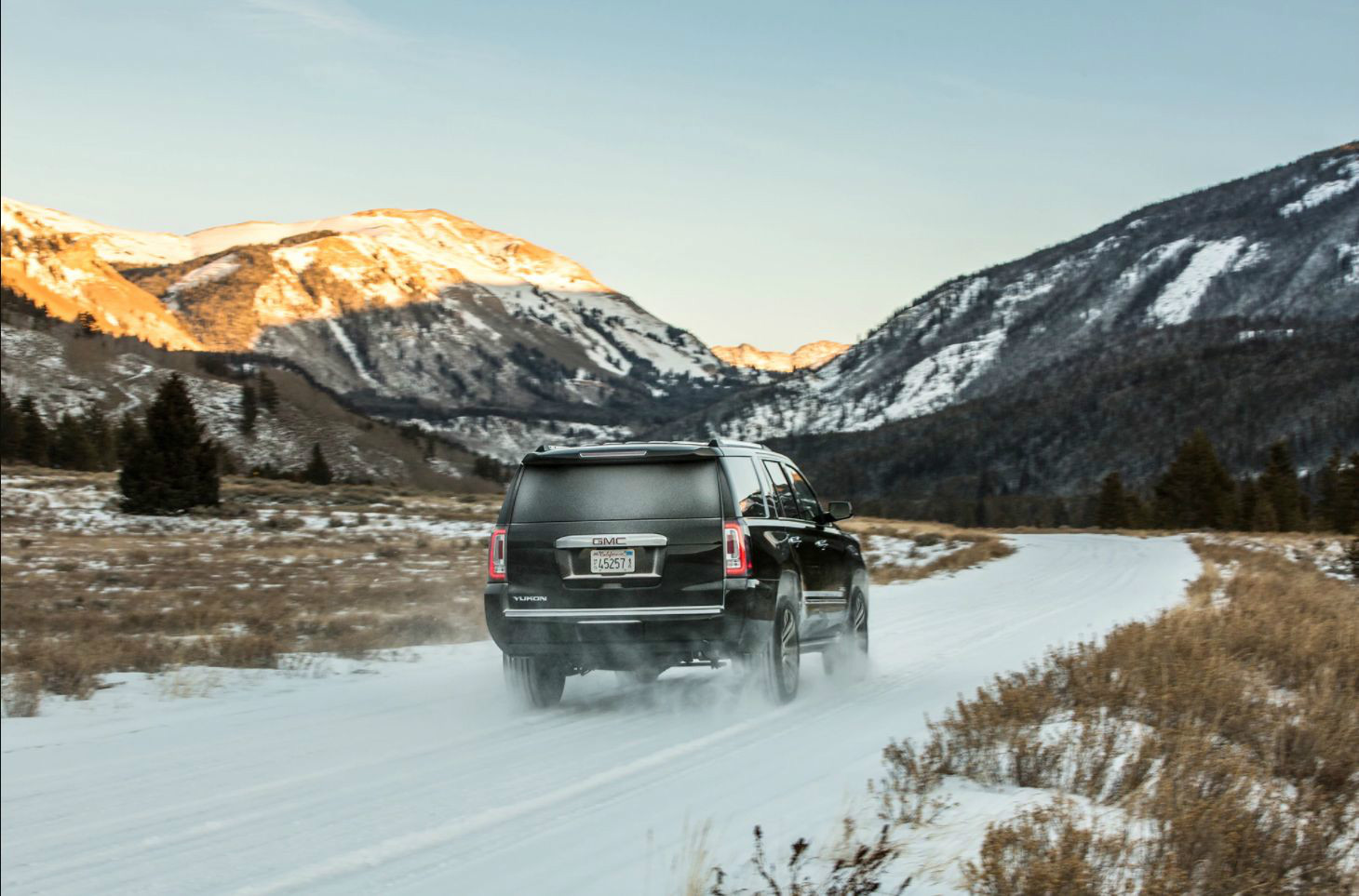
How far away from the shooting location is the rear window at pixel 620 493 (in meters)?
8.42

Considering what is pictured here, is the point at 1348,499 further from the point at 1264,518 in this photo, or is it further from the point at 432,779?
the point at 432,779

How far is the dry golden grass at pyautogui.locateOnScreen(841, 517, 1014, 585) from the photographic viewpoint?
26.6m

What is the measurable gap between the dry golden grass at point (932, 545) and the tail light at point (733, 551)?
16640 millimetres

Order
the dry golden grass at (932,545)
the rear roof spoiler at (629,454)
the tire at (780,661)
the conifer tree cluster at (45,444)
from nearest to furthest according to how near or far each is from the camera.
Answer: the rear roof spoiler at (629,454) < the tire at (780,661) < the dry golden grass at (932,545) < the conifer tree cluster at (45,444)

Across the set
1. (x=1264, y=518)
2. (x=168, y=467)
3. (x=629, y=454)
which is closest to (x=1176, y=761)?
(x=629, y=454)

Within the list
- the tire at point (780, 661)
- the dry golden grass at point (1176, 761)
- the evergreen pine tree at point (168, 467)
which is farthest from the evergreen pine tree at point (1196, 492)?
the tire at point (780, 661)

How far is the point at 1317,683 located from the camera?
7.72 m

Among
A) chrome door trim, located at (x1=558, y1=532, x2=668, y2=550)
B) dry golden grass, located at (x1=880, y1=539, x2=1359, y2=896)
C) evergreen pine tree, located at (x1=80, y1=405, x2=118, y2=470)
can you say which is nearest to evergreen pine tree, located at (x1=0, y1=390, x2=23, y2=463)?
evergreen pine tree, located at (x1=80, y1=405, x2=118, y2=470)

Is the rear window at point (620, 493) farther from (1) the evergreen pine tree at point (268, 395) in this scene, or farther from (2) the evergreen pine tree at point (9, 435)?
(1) the evergreen pine tree at point (268, 395)

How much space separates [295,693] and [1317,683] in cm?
757

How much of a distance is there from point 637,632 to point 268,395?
141m

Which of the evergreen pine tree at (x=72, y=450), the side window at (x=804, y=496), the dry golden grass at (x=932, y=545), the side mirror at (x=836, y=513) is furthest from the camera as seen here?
the evergreen pine tree at (x=72, y=450)

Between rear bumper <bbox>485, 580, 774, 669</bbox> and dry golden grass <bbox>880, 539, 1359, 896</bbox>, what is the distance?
1.85 m

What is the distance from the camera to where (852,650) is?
11.2 m
